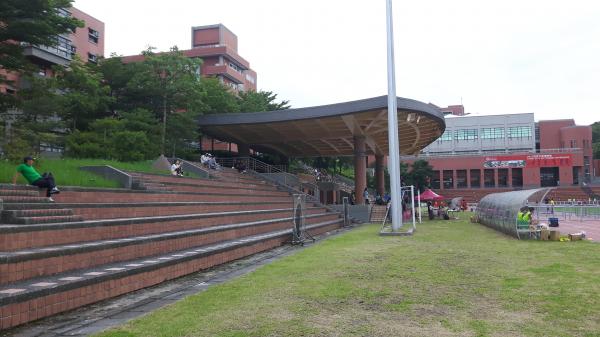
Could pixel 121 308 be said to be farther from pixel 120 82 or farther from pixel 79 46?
pixel 79 46

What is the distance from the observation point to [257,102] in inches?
1657

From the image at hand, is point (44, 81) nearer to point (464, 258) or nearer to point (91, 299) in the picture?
point (91, 299)

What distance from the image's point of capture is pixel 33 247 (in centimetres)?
750

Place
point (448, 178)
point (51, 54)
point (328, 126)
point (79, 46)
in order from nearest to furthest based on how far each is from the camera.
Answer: point (328, 126), point (51, 54), point (79, 46), point (448, 178)

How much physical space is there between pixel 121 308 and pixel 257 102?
119 ft

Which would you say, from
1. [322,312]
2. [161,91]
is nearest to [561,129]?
[161,91]

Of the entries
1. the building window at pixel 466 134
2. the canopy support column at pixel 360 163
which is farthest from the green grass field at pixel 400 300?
the building window at pixel 466 134

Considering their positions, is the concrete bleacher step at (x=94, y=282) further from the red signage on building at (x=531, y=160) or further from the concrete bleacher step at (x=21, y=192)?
the red signage on building at (x=531, y=160)

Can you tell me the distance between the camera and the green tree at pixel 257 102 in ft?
132

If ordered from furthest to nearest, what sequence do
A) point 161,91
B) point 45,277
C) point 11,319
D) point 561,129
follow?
1. point 561,129
2. point 161,91
3. point 45,277
4. point 11,319

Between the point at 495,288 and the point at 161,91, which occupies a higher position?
the point at 161,91

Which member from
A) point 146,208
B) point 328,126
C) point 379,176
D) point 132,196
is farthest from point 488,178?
point 146,208

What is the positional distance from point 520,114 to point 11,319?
86801 millimetres

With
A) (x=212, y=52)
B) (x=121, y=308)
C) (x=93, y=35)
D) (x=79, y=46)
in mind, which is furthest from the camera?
(x=212, y=52)
